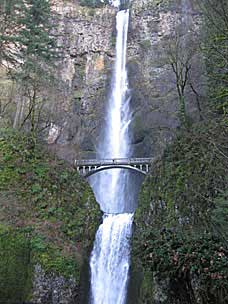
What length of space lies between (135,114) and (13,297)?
1871 centimetres

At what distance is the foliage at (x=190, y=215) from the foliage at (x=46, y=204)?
295cm

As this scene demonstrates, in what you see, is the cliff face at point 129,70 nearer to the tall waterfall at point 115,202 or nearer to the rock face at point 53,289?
the tall waterfall at point 115,202

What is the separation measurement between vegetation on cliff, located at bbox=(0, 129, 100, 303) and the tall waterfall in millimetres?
914

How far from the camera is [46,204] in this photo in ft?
62.4

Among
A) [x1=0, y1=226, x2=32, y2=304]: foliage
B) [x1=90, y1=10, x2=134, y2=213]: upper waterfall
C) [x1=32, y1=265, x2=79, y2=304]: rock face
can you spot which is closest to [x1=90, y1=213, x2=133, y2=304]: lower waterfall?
[x1=32, y1=265, x2=79, y2=304]: rock face

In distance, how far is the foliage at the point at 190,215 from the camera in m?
7.36

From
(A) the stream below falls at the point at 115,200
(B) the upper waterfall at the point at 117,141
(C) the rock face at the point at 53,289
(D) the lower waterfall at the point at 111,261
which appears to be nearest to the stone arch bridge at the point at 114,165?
(A) the stream below falls at the point at 115,200

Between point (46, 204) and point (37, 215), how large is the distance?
0.80m

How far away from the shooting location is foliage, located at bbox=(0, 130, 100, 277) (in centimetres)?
1714

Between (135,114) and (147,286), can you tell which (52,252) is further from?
(135,114)

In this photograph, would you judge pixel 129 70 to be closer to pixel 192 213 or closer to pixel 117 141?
pixel 117 141

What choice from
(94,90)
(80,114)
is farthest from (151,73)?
(80,114)

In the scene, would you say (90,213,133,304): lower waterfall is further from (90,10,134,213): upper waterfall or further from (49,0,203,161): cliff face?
(90,10,134,213): upper waterfall

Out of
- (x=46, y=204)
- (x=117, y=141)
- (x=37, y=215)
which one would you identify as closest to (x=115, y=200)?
(x=117, y=141)
